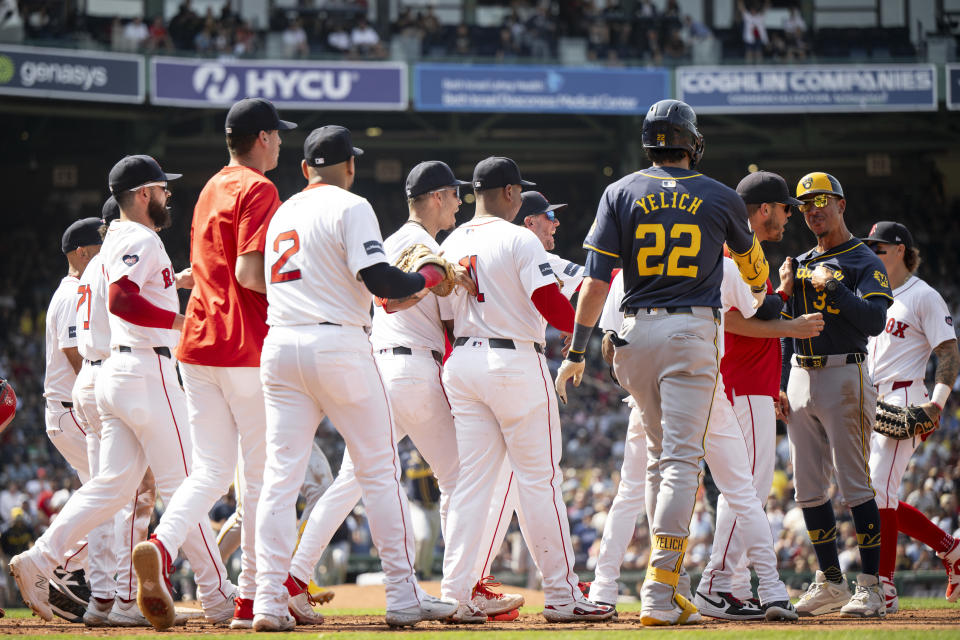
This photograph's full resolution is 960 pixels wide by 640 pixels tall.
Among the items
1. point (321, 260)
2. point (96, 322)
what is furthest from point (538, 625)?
point (96, 322)

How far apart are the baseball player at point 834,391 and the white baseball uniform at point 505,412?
145 cm

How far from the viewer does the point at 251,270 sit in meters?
4.89

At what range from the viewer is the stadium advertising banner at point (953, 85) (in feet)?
67.5

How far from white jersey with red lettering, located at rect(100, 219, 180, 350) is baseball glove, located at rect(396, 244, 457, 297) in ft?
3.65

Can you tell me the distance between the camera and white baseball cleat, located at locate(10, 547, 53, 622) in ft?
Answer: 18.5

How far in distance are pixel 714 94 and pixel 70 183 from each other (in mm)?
13999

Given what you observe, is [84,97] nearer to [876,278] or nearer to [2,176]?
[2,176]

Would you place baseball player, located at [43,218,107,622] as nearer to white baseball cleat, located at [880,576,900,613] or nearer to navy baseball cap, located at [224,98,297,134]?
navy baseball cap, located at [224,98,297,134]

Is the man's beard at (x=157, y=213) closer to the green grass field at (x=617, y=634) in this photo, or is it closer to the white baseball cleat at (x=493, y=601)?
the green grass field at (x=617, y=634)

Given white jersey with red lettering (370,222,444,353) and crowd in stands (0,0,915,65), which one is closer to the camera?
white jersey with red lettering (370,222,444,353)

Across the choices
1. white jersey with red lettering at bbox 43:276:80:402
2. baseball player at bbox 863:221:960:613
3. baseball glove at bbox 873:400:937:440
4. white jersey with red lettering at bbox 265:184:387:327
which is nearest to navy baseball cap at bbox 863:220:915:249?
baseball player at bbox 863:221:960:613

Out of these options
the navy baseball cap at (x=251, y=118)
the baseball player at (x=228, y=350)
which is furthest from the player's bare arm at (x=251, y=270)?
the navy baseball cap at (x=251, y=118)


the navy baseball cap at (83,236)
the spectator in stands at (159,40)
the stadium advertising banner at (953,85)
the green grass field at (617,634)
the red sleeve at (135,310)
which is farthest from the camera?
the stadium advertising banner at (953,85)

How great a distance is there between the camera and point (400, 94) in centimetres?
2031
